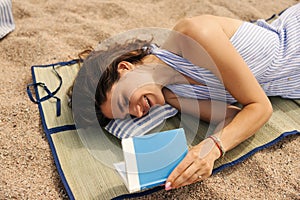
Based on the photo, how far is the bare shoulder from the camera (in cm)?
134

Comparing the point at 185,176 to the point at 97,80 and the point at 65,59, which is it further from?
the point at 65,59

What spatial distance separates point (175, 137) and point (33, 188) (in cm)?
51

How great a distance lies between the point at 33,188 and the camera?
3.91ft

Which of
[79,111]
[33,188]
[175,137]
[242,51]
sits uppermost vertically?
[242,51]

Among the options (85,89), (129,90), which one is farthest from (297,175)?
(85,89)

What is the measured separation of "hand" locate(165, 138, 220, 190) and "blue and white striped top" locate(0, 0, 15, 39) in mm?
1306

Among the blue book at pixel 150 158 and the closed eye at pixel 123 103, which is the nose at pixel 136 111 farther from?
the blue book at pixel 150 158

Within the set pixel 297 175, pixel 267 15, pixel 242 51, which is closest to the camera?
pixel 297 175

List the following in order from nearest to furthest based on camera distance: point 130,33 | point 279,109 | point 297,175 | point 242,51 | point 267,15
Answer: point 297,175, point 242,51, point 279,109, point 130,33, point 267,15

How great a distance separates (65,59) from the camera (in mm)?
1834

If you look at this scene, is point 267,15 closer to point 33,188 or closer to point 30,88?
point 30,88

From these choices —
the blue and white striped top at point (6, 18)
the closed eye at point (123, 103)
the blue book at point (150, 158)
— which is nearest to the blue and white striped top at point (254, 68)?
the closed eye at point (123, 103)

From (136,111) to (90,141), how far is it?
0.73 feet

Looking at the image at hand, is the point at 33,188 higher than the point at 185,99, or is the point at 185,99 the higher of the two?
the point at 185,99
